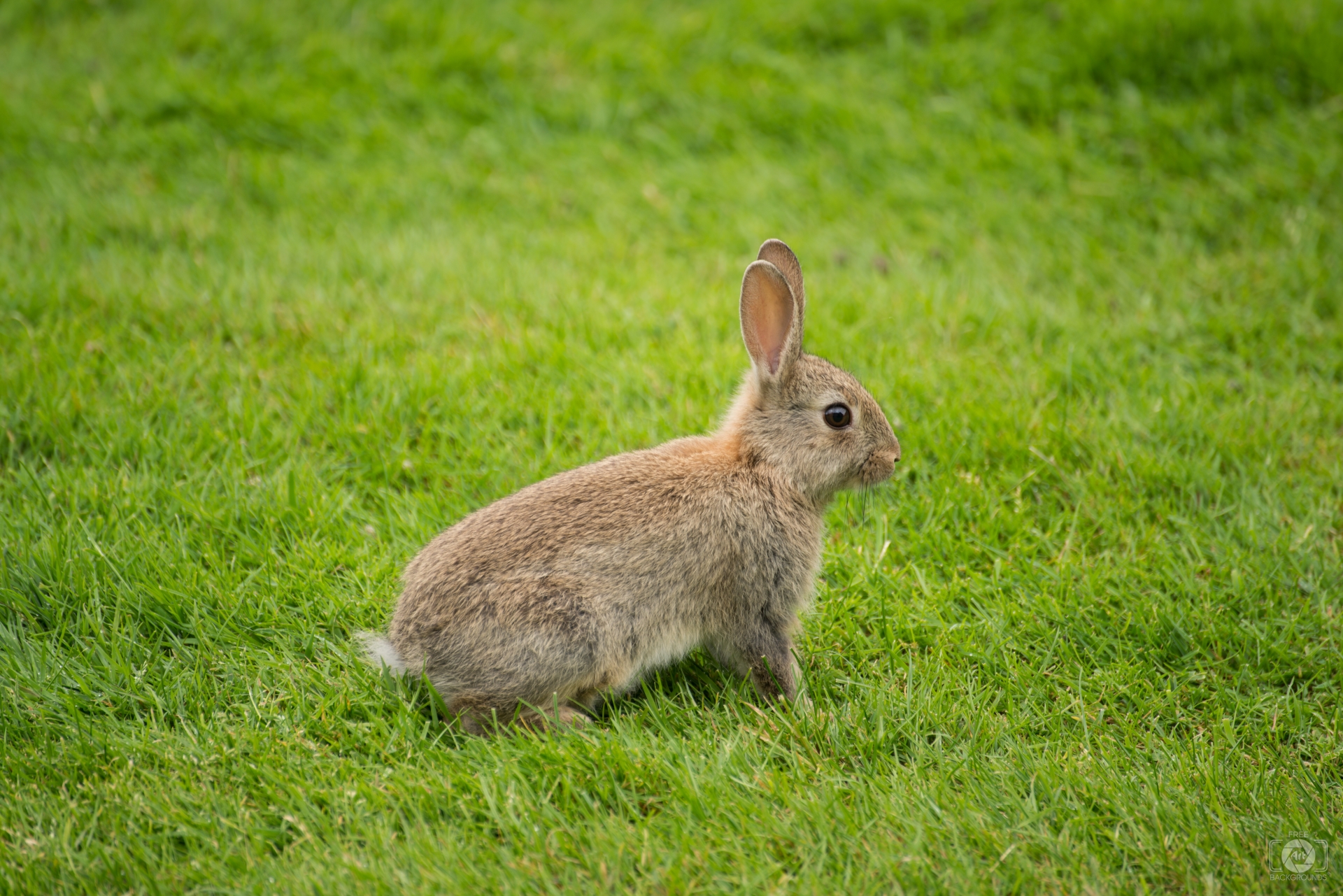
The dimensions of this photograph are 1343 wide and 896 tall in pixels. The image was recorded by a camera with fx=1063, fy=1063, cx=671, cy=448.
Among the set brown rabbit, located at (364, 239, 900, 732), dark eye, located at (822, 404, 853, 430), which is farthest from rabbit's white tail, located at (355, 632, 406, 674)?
dark eye, located at (822, 404, 853, 430)

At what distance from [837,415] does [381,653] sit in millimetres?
1900

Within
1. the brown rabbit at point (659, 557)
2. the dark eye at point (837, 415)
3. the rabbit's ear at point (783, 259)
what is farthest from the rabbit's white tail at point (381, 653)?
the rabbit's ear at point (783, 259)

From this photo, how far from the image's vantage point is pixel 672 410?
513cm

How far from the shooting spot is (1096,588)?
4176mm

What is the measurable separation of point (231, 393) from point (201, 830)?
8.23 ft

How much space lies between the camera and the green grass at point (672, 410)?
3145 millimetres

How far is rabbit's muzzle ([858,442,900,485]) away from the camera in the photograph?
4145mm

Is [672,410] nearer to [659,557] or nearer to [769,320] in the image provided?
[769,320]

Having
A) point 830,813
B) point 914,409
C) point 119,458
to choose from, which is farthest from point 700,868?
point 119,458

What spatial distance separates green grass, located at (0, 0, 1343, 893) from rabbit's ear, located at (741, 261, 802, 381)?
93cm

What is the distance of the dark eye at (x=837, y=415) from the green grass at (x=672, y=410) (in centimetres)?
63

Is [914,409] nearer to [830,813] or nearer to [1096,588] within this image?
[1096,588]

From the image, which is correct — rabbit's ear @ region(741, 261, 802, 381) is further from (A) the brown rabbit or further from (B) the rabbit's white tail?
(B) the rabbit's white tail

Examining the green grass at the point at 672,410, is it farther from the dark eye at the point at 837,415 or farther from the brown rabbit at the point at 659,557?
the dark eye at the point at 837,415
